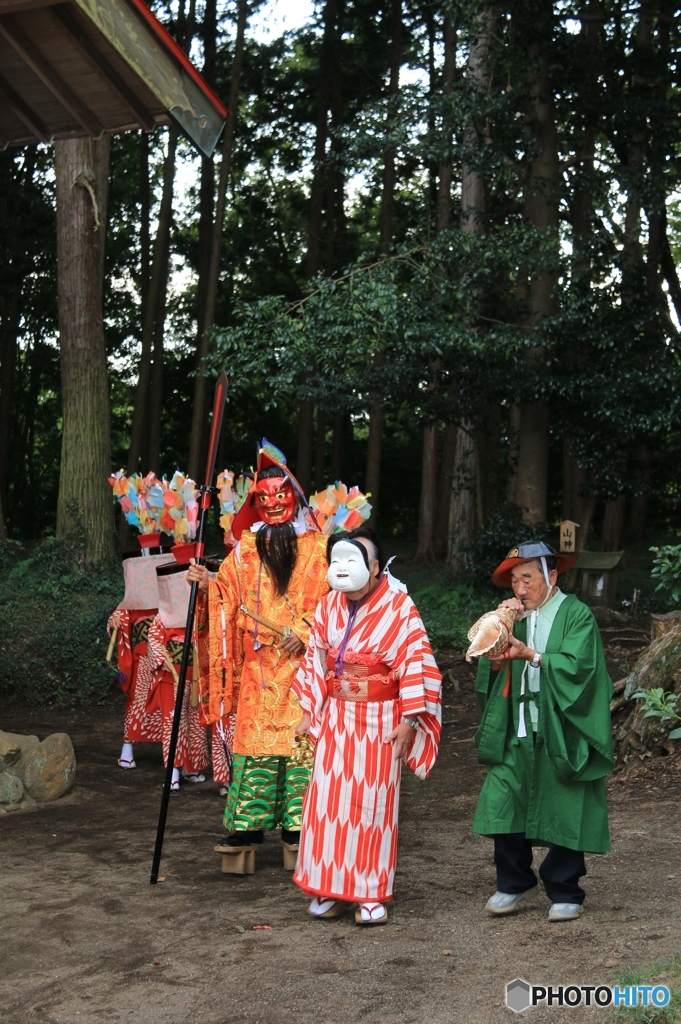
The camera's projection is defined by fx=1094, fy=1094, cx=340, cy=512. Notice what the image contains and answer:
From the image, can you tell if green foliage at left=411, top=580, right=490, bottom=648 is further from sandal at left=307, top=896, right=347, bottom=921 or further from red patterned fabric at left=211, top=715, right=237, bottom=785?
sandal at left=307, top=896, right=347, bottom=921

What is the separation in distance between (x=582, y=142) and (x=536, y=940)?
557 inches

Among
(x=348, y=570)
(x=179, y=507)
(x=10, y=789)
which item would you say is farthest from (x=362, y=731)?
(x=179, y=507)

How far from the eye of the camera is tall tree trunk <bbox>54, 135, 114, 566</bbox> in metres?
13.2

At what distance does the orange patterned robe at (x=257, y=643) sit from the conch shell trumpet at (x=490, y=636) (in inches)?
54.6

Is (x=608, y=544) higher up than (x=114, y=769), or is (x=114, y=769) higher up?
(x=608, y=544)

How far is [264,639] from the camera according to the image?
5543mm

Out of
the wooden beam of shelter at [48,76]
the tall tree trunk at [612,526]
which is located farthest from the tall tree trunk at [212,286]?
the wooden beam of shelter at [48,76]

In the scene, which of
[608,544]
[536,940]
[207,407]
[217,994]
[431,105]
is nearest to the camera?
[217,994]

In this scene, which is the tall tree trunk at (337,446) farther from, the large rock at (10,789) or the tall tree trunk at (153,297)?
the large rock at (10,789)

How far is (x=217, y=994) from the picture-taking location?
12.5 ft

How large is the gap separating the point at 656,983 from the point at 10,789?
4.45 meters

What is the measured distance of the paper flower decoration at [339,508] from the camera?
6.75m

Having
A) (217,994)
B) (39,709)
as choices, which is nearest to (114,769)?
(39,709)

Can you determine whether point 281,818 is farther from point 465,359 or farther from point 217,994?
point 465,359
